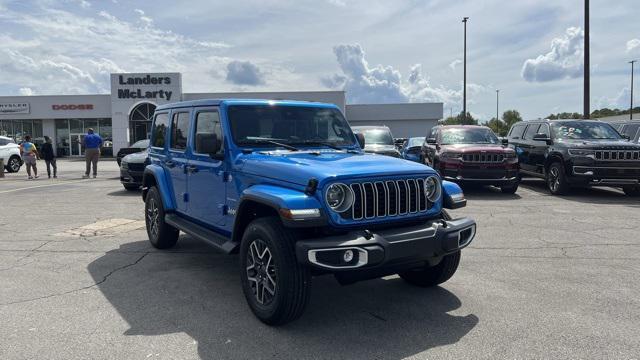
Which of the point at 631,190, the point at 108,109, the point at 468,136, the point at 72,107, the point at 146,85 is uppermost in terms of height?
the point at 146,85

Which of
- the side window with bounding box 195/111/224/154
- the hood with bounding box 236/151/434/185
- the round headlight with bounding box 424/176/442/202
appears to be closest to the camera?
the hood with bounding box 236/151/434/185

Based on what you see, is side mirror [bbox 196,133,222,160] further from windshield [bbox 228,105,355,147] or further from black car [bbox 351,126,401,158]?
black car [bbox 351,126,401,158]

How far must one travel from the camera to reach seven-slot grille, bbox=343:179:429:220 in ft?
13.0

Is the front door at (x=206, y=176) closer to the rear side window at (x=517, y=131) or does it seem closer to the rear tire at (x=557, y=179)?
the rear tire at (x=557, y=179)

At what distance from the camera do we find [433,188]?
14.6 ft

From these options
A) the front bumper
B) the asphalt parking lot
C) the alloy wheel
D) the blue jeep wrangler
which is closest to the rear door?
the blue jeep wrangler

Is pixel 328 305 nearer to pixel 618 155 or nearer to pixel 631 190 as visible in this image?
pixel 618 155

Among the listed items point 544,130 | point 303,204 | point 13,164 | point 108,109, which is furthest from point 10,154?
point 303,204

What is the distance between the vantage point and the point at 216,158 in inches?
197

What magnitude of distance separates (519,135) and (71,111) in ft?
113

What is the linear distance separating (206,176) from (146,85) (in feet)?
112

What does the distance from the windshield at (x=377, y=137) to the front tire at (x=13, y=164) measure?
1622 cm

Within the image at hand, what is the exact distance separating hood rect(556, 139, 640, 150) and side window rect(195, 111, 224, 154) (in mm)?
9397

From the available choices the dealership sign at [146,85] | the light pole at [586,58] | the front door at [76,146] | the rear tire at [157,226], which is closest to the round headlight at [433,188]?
the rear tire at [157,226]
